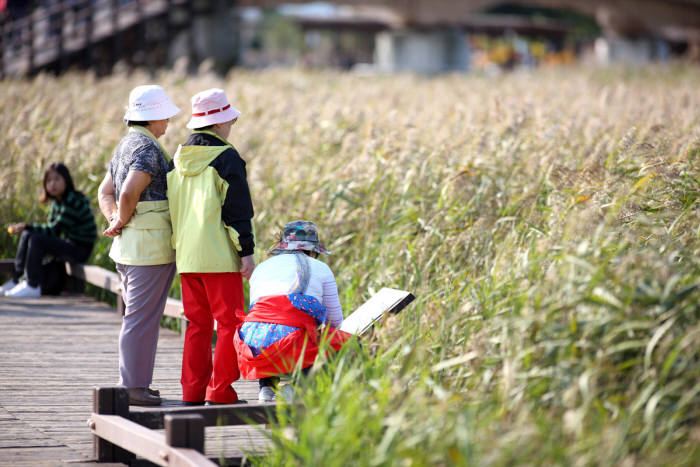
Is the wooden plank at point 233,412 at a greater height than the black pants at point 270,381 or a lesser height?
greater

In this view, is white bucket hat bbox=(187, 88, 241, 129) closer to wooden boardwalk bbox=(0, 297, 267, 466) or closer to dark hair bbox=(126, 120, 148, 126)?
dark hair bbox=(126, 120, 148, 126)

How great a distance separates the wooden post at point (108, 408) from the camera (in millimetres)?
4418

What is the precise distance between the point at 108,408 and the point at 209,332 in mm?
939

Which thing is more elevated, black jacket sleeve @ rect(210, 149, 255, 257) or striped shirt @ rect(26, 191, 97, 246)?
black jacket sleeve @ rect(210, 149, 255, 257)

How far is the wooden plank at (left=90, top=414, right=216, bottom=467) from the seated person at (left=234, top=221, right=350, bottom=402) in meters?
0.79

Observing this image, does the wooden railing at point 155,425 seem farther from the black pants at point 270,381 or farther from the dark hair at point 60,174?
the dark hair at point 60,174

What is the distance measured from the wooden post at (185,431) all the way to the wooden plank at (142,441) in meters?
0.03

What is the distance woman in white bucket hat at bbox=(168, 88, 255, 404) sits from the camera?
4965mm

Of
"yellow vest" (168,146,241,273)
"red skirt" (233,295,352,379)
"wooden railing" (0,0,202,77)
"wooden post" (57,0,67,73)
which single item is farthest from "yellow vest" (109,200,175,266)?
"wooden post" (57,0,67,73)

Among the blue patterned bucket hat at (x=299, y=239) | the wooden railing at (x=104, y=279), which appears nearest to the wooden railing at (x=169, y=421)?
the blue patterned bucket hat at (x=299, y=239)

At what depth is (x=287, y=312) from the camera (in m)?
4.87

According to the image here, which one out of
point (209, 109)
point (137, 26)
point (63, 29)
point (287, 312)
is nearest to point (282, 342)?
point (287, 312)

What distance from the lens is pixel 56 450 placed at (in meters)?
4.61

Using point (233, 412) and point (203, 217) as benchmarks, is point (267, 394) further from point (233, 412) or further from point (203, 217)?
point (203, 217)
